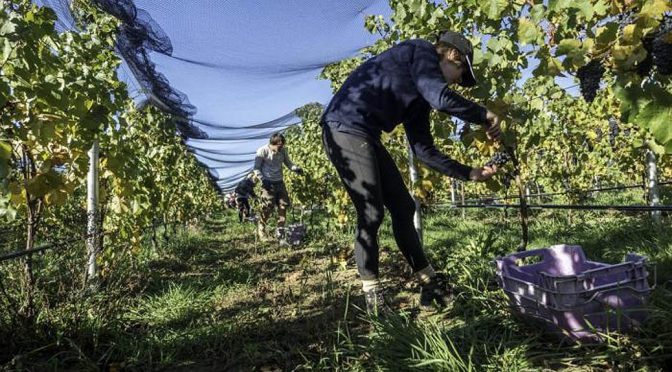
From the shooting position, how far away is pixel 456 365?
1.41 meters

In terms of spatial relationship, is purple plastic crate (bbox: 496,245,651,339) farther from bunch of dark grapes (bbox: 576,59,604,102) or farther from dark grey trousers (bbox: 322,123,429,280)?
dark grey trousers (bbox: 322,123,429,280)

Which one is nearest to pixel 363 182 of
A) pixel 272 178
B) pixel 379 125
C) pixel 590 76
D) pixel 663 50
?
pixel 379 125

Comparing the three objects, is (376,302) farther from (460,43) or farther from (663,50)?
(663,50)

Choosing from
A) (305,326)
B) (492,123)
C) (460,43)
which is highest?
(460,43)

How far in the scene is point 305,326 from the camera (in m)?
2.19

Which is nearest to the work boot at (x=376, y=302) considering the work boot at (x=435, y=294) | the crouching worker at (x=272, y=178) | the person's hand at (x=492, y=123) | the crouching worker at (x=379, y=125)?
the crouching worker at (x=379, y=125)

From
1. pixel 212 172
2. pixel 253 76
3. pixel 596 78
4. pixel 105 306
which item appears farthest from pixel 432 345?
pixel 212 172

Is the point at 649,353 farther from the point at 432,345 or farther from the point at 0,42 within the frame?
the point at 0,42

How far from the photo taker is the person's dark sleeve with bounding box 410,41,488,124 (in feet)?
5.87

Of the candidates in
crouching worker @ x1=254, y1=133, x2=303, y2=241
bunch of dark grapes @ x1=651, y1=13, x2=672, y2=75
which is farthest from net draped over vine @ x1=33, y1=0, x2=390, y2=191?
bunch of dark grapes @ x1=651, y1=13, x2=672, y2=75

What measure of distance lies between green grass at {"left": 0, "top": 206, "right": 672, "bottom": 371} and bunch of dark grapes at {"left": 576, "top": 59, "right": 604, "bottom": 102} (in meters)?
0.82

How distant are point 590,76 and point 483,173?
58 centimetres

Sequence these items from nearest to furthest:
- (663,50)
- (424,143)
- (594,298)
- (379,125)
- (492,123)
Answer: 1. (663,50)
2. (594,298)
3. (492,123)
4. (379,125)
5. (424,143)

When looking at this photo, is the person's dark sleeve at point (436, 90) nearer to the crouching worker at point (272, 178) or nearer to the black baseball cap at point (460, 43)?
the black baseball cap at point (460, 43)
